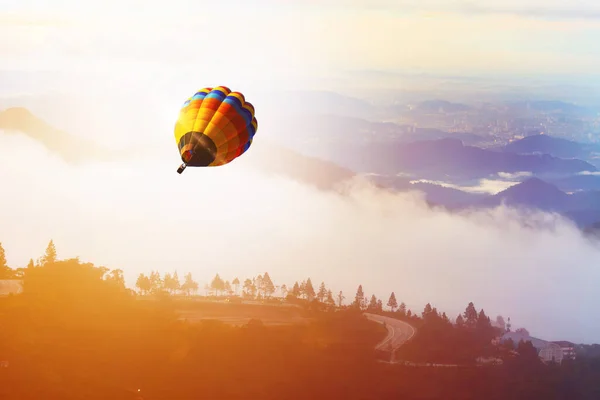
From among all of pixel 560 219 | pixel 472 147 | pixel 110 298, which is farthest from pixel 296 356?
pixel 472 147

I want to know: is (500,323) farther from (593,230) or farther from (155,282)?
(593,230)

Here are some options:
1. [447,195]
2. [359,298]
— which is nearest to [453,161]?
[447,195]

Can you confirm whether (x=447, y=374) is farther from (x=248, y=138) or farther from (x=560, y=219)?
(x=560, y=219)

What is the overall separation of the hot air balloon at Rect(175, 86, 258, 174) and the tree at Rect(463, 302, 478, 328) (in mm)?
22065

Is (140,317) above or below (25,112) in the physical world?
below

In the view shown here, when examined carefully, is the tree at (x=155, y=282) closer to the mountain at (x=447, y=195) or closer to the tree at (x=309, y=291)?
the tree at (x=309, y=291)

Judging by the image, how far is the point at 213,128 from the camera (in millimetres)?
25688

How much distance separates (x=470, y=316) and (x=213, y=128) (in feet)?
81.8

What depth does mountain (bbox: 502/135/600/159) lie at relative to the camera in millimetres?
91688

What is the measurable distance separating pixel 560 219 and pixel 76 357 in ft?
189

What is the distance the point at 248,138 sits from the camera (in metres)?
27.1

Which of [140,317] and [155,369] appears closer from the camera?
[155,369]

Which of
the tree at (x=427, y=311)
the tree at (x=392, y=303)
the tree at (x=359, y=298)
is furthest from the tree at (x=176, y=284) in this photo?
the tree at (x=427, y=311)

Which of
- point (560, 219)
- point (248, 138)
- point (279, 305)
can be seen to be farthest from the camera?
point (560, 219)
